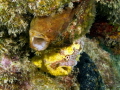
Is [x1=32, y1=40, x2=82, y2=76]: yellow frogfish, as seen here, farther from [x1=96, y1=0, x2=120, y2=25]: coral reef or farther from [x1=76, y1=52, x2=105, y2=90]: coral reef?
[x1=96, y1=0, x2=120, y2=25]: coral reef

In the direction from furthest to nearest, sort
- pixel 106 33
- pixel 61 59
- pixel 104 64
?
pixel 106 33 → pixel 104 64 → pixel 61 59

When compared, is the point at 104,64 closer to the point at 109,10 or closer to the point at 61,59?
the point at 109,10

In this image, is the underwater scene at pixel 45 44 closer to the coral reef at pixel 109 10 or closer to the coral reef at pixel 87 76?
the coral reef at pixel 87 76

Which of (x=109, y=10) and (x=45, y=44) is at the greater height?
(x=109, y=10)

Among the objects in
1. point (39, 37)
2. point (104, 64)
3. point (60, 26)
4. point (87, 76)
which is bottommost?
point (104, 64)

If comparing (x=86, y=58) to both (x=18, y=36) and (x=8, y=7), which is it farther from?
(x=8, y=7)

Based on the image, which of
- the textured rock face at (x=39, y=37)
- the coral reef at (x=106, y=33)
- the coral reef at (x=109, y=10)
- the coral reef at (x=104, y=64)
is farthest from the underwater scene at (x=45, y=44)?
the coral reef at (x=106, y=33)

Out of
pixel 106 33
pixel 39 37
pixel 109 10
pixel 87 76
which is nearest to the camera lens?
pixel 39 37

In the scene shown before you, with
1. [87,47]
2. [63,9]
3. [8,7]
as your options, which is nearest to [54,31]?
[63,9]

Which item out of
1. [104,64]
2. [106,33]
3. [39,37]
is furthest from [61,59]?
[106,33]
